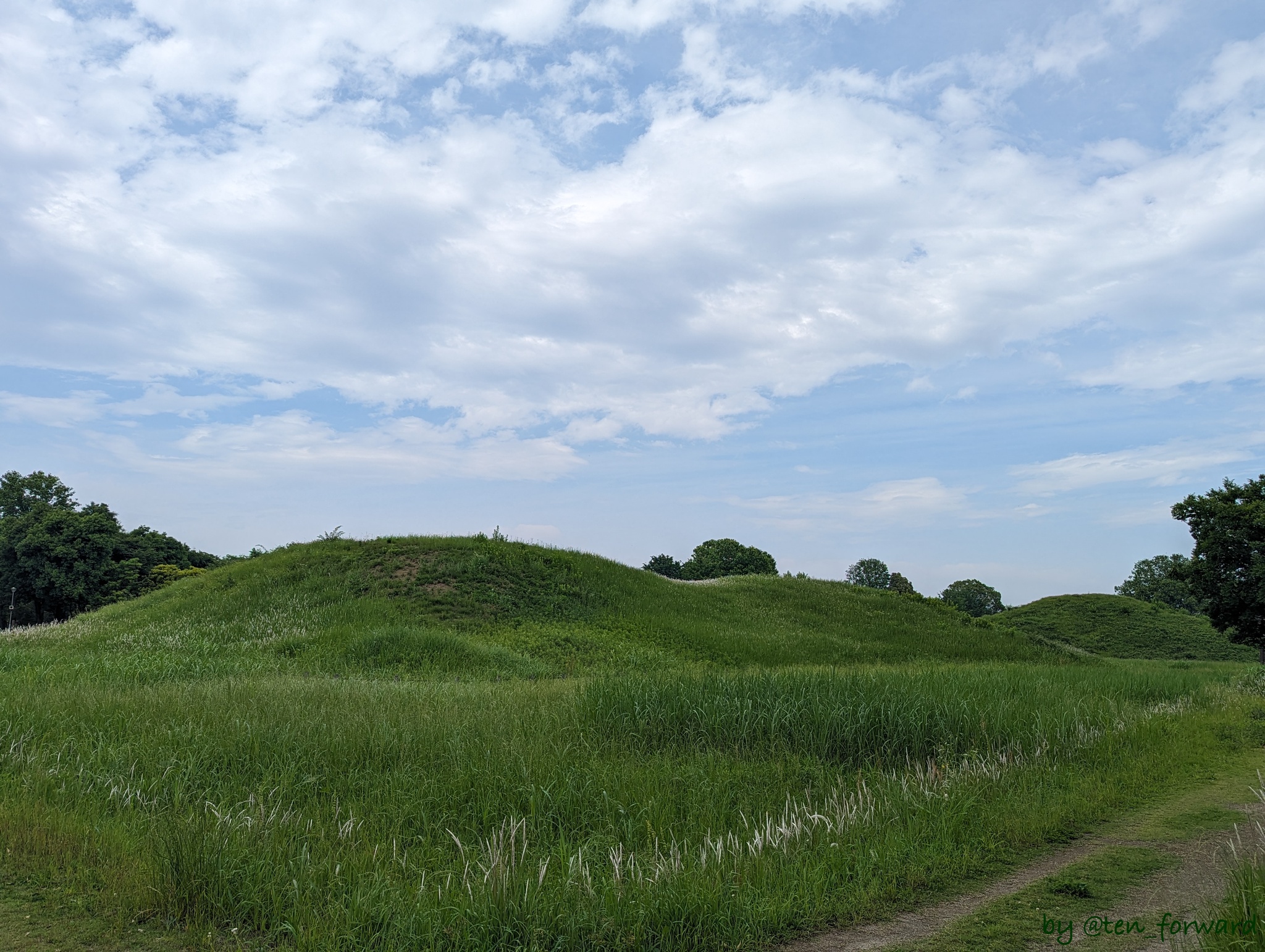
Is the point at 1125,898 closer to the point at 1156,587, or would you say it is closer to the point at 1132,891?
the point at 1132,891

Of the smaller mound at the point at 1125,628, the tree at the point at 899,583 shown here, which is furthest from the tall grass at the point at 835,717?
the tree at the point at 899,583

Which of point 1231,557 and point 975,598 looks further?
point 975,598

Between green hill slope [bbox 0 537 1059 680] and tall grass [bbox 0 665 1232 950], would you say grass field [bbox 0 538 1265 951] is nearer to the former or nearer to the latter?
tall grass [bbox 0 665 1232 950]

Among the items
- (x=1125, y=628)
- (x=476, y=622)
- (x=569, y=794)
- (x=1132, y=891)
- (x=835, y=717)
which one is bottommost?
(x=1125, y=628)

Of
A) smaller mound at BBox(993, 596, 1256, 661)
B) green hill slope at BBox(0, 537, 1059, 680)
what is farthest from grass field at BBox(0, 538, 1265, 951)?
smaller mound at BBox(993, 596, 1256, 661)

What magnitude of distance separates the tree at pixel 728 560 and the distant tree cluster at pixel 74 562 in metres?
40.2

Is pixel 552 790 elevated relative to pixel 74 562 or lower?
lower

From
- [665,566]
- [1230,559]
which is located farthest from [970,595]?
[1230,559]

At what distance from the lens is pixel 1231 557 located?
1243 inches

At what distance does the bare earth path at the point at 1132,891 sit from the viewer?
483 cm

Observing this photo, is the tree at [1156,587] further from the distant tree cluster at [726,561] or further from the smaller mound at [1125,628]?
the distant tree cluster at [726,561]

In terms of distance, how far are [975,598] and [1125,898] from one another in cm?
8088

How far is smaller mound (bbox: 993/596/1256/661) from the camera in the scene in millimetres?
46156

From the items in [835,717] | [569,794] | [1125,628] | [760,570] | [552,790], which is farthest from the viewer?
[760,570]
